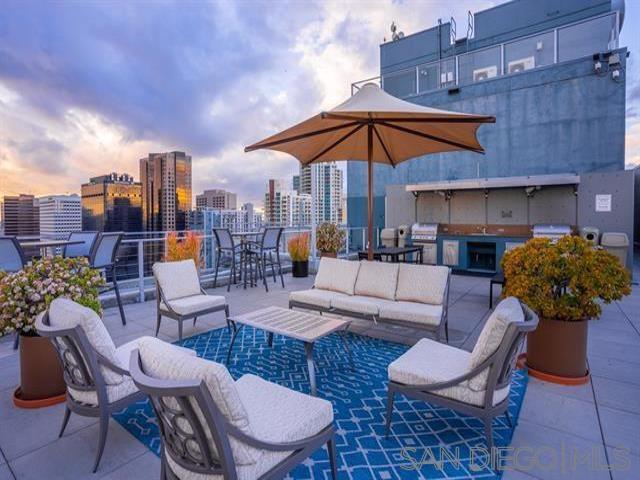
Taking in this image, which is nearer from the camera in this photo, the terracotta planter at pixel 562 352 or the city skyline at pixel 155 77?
the terracotta planter at pixel 562 352

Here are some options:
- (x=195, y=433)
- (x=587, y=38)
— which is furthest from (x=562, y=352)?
(x=587, y=38)

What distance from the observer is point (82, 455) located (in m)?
1.98

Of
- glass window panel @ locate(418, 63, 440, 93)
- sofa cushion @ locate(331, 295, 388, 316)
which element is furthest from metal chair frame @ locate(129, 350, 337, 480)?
glass window panel @ locate(418, 63, 440, 93)

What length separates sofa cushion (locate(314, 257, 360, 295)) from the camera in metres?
4.32

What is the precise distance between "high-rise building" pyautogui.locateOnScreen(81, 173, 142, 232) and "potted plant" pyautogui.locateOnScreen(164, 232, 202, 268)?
242 centimetres

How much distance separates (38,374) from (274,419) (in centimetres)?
205

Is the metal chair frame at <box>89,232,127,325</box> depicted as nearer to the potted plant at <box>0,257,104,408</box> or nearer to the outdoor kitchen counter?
the potted plant at <box>0,257,104,408</box>

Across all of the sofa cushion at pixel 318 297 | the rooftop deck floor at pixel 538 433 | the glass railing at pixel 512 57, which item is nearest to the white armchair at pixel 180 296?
the rooftop deck floor at pixel 538 433

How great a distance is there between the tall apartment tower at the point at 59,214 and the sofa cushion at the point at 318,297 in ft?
14.6

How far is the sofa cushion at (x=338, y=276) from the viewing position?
4.32 meters

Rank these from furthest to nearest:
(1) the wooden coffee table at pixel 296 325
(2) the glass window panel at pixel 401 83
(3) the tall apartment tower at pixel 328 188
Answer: (3) the tall apartment tower at pixel 328 188
(2) the glass window panel at pixel 401 83
(1) the wooden coffee table at pixel 296 325

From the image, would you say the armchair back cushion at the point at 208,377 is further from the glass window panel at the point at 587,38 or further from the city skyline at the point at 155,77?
the glass window panel at the point at 587,38

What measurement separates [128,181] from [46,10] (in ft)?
18.2

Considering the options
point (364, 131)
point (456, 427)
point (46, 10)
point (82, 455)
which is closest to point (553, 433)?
point (456, 427)
